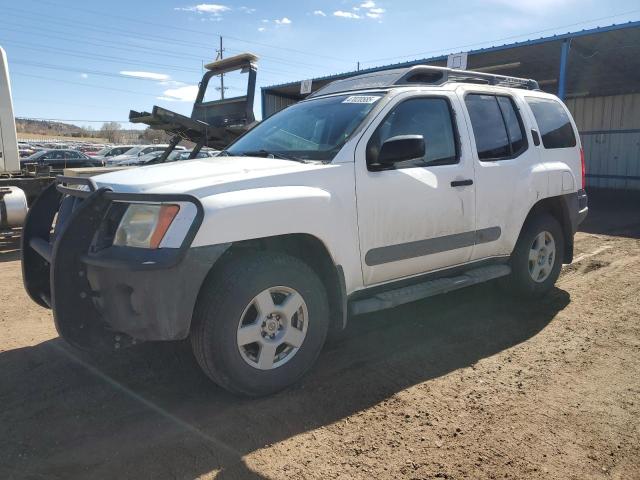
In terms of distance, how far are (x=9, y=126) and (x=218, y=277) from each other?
7.43 metres

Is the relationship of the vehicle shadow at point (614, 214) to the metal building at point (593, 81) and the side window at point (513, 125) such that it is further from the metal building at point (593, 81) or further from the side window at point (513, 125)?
the side window at point (513, 125)

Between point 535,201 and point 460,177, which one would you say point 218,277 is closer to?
point 460,177

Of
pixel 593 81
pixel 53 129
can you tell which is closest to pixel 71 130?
pixel 53 129

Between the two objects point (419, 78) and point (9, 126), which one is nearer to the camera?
point (419, 78)

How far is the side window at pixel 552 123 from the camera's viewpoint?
17.1ft

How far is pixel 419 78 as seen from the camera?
461 centimetres

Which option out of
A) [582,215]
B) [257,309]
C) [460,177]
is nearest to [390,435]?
[257,309]

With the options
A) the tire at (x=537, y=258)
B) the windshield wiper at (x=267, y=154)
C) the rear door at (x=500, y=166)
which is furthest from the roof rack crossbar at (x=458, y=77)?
the tire at (x=537, y=258)

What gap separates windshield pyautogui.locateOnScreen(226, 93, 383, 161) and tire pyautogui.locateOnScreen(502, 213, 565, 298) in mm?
2190

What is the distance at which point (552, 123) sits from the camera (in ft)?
17.6

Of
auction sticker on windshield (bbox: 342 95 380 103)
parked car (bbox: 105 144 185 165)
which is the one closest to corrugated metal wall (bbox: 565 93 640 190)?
auction sticker on windshield (bbox: 342 95 380 103)

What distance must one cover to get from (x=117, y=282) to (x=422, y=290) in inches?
89.8

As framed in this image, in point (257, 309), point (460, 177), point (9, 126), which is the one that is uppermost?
point (9, 126)

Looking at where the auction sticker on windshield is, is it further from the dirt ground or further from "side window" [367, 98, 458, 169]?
the dirt ground
